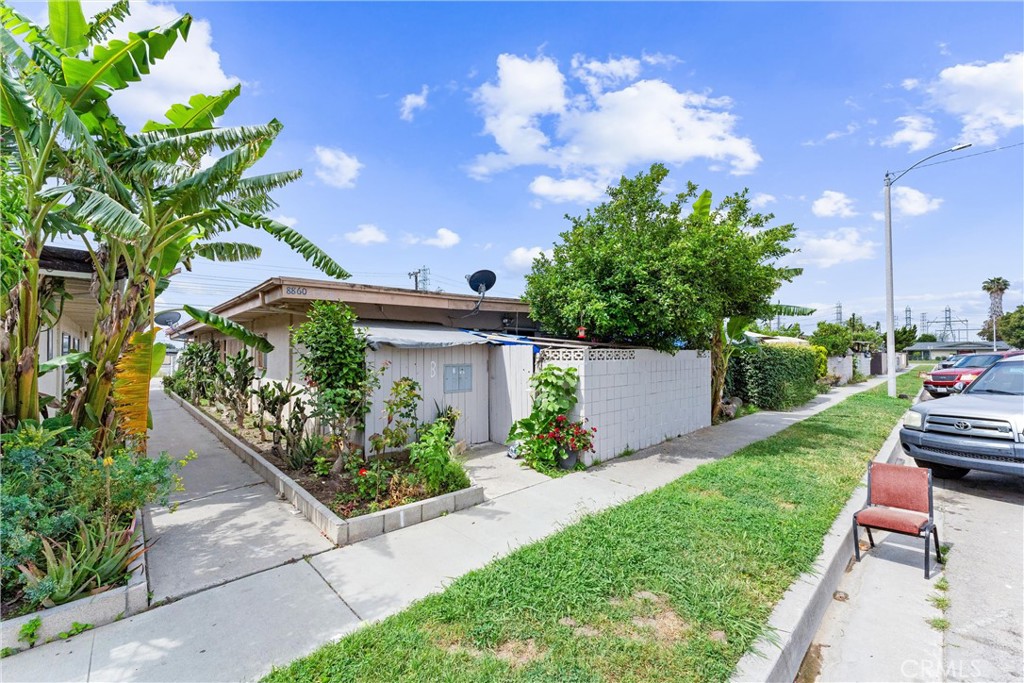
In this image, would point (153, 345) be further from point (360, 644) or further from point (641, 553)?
point (641, 553)

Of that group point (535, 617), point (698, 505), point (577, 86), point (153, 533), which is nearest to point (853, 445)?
point (698, 505)

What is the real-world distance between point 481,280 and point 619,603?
7400 mm

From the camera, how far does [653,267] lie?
7.69 meters

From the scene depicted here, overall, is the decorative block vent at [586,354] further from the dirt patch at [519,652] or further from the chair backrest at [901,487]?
the dirt patch at [519,652]

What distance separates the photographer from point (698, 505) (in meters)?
5.22

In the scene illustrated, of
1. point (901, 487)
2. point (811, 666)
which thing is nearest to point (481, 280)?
point (901, 487)

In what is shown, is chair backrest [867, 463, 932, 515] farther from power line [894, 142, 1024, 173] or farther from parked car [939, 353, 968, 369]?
parked car [939, 353, 968, 369]

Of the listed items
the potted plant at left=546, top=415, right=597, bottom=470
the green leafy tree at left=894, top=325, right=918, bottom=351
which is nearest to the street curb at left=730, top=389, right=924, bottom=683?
the potted plant at left=546, top=415, right=597, bottom=470

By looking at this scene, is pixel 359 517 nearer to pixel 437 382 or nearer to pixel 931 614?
pixel 437 382

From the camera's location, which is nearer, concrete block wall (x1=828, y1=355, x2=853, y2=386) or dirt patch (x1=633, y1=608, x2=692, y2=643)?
dirt patch (x1=633, y1=608, x2=692, y2=643)

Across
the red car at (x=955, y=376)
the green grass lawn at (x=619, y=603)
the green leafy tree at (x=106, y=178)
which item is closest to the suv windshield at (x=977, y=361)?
the red car at (x=955, y=376)

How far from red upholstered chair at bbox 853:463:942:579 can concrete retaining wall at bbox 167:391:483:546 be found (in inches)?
167

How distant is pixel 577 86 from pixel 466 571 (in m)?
9.32

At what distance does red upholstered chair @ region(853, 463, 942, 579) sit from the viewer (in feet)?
13.1
